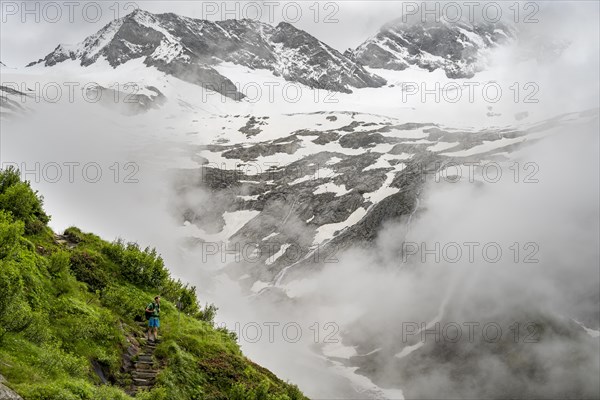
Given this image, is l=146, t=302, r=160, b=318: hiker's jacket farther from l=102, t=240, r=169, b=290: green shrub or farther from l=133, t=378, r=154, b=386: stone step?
l=102, t=240, r=169, b=290: green shrub

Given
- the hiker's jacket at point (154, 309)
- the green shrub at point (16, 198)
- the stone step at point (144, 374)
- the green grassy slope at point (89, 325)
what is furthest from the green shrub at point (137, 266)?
the stone step at point (144, 374)

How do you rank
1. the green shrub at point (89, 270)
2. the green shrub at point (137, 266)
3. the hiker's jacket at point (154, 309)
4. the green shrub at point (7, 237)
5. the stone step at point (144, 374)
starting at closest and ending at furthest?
1. the green shrub at point (7, 237)
2. the stone step at point (144, 374)
3. the hiker's jacket at point (154, 309)
4. the green shrub at point (89, 270)
5. the green shrub at point (137, 266)

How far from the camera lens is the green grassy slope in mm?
13523

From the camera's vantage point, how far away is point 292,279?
168 m

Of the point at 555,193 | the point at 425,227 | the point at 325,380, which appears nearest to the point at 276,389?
the point at 325,380

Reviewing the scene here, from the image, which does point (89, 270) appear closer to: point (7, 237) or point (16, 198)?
point (16, 198)

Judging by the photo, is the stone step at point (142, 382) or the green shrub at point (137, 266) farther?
the green shrub at point (137, 266)

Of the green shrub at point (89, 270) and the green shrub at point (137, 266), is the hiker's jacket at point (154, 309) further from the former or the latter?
the green shrub at point (137, 266)

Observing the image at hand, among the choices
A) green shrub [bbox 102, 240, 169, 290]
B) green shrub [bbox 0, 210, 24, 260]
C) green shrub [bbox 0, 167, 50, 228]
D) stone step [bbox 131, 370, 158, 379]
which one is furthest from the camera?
green shrub [bbox 102, 240, 169, 290]

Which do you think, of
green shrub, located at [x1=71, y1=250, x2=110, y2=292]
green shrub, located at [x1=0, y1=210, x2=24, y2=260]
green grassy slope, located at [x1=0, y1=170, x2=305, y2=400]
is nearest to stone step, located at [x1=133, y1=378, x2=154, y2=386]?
green grassy slope, located at [x1=0, y1=170, x2=305, y2=400]

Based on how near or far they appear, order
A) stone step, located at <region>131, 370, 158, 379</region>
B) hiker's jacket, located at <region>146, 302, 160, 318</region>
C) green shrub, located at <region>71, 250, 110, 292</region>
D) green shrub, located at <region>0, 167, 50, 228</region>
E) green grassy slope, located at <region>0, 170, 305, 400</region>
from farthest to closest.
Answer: green shrub, located at <region>71, 250, 110, 292</region>, green shrub, located at <region>0, 167, 50, 228</region>, hiker's jacket, located at <region>146, 302, 160, 318</region>, stone step, located at <region>131, 370, 158, 379</region>, green grassy slope, located at <region>0, 170, 305, 400</region>

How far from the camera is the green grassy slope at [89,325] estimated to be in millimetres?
13523

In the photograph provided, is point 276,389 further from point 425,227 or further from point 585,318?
point 425,227

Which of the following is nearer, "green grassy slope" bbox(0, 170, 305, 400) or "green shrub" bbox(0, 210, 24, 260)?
"green grassy slope" bbox(0, 170, 305, 400)
